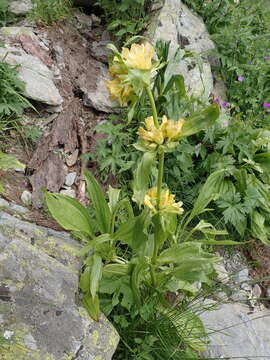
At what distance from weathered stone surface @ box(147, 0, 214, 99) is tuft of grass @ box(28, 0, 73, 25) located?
3.12 feet

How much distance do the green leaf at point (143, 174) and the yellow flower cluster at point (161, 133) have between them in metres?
0.05

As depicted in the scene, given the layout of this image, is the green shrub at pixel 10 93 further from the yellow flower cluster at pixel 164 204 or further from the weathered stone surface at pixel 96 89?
the yellow flower cluster at pixel 164 204

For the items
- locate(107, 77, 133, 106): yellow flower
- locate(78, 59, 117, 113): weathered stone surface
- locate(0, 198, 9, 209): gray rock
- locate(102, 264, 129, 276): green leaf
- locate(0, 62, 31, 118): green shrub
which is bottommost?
locate(102, 264, 129, 276): green leaf

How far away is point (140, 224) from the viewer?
6.39 feet

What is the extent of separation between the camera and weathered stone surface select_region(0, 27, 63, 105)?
3367mm

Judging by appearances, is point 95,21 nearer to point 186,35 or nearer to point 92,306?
point 186,35

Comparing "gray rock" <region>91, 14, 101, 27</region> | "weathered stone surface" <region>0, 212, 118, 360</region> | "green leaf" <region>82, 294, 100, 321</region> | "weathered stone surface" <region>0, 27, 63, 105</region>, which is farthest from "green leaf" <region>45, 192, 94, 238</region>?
"gray rock" <region>91, 14, 101, 27</region>

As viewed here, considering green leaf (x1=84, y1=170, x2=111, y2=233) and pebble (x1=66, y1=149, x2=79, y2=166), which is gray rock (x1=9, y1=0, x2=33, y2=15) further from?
green leaf (x1=84, y1=170, x2=111, y2=233)

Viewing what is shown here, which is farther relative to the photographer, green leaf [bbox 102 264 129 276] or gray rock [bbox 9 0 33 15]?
gray rock [bbox 9 0 33 15]

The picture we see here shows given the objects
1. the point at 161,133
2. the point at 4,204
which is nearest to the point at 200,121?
the point at 161,133

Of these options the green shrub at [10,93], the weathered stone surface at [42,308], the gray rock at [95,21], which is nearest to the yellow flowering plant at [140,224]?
the weathered stone surface at [42,308]

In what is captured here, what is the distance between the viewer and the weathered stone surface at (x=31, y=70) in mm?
3367

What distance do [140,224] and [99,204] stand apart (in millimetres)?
543

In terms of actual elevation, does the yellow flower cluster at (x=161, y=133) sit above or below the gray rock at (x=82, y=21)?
above
